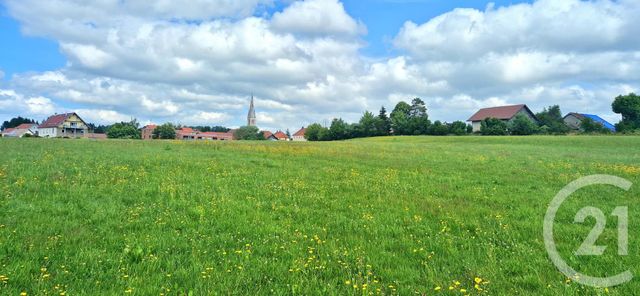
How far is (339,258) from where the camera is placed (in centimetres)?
737

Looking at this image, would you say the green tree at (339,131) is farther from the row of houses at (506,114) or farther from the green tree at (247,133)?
the green tree at (247,133)

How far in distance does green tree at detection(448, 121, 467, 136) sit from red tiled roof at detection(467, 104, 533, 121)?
28.4 meters

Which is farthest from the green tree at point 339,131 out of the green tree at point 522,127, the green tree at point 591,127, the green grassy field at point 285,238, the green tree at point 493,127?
the green grassy field at point 285,238

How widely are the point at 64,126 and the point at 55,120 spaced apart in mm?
6873

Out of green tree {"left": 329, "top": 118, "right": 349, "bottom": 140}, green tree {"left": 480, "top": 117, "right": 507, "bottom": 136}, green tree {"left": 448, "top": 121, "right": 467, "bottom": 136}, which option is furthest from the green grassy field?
green tree {"left": 329, "top": 118, "right": 349, "bottom": 140}

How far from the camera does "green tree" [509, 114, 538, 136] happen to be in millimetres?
100562

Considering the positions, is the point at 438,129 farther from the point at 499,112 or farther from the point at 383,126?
the point at 499,112

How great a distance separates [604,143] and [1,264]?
68.6 m

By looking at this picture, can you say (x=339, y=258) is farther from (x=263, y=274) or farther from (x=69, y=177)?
(x=69, y=177)

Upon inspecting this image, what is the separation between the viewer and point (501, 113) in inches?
5497

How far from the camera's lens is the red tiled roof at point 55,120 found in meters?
160

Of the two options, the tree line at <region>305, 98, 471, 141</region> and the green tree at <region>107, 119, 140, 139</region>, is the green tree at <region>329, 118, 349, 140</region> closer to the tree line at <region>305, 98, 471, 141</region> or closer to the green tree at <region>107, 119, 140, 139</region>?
the tree line at <region>305, 98, 471, 141</region>

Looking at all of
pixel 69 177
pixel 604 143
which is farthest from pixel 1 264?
pixel 604 143

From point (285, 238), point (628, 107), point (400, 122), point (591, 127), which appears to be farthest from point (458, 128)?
point (285, 238)
